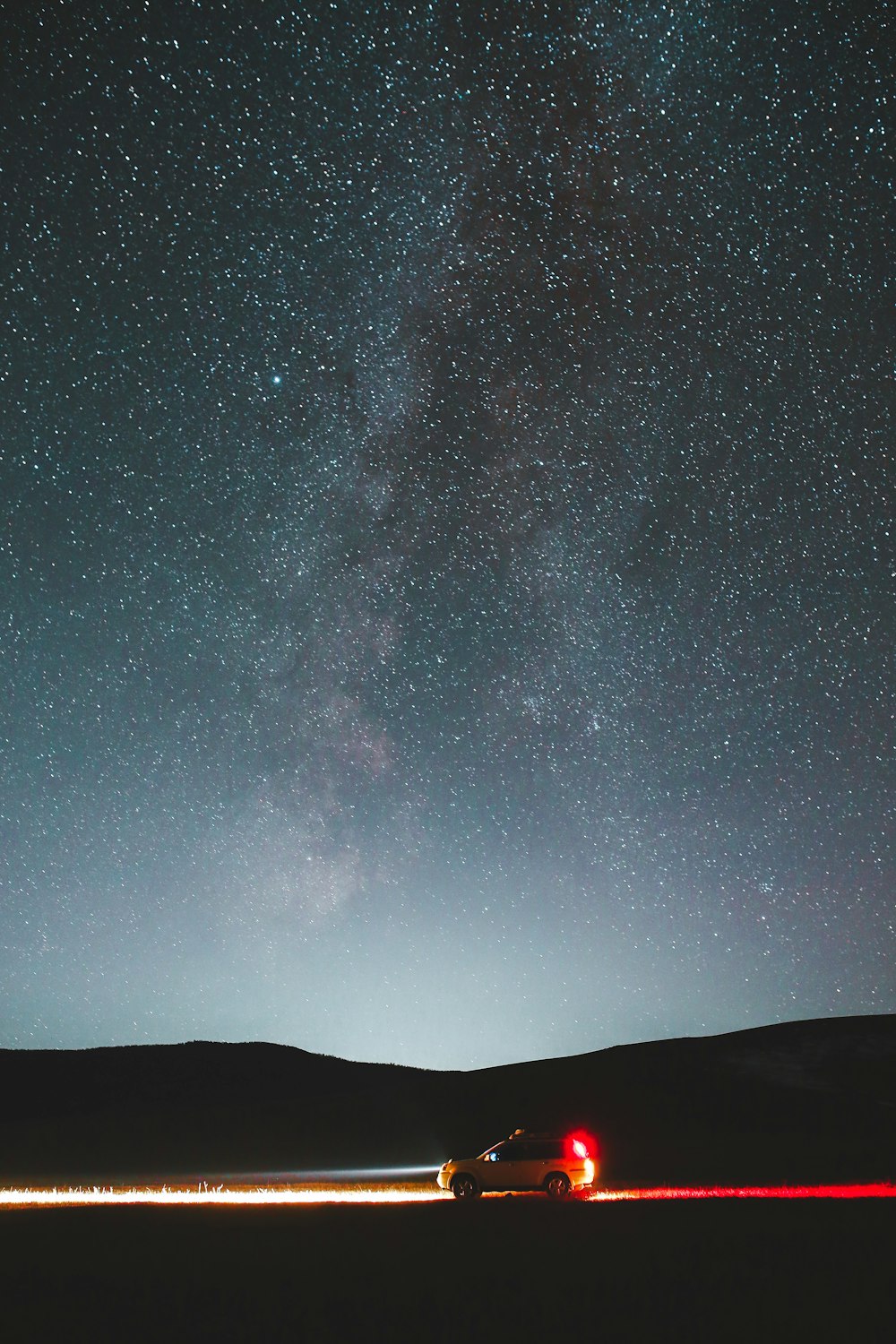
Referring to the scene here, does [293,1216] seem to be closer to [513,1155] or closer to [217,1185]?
[513,1155]

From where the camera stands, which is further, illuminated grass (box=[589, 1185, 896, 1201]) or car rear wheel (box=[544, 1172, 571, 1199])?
car rear wheel (box=[544, 1172, 571, 1199])

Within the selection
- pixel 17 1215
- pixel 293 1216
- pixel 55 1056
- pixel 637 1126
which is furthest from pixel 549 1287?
pixel 55 1056

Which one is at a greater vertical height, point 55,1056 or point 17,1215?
point 55,1056

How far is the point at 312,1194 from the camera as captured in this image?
67.7ft

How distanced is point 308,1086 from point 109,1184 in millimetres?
48020

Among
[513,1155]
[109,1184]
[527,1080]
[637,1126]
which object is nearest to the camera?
[513,1155]

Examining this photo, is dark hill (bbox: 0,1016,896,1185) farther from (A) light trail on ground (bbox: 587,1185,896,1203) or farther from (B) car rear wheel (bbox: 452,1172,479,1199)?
(B) car rear wheel (bbox: 452,1172,479,1199)

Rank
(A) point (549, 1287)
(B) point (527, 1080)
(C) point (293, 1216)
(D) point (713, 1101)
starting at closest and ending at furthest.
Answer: (A) point (549, 1287) < (C) point (293, 1216) < (D) point (713, 1101) < (B) point (527, 1080)

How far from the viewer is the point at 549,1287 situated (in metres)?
8.85

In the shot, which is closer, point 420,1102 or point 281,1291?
point 281,1291

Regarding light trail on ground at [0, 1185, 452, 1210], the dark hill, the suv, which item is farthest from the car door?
the dark hill

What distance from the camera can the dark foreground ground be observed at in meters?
7.55

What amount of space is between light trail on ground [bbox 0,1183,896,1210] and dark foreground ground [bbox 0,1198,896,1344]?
161 inches

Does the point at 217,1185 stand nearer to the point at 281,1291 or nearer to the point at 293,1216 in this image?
the point at 293,1216
